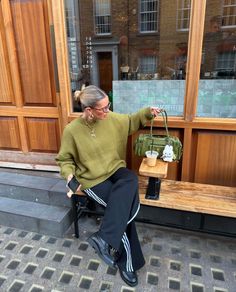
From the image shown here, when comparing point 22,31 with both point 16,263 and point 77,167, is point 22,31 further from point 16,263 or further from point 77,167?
point 16,263

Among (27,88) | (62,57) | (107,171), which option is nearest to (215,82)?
(107,171)

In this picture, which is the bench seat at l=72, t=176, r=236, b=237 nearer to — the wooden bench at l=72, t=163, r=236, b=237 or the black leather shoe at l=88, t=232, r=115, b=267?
the wooden bench at l=72, t=163, r=236, b=237

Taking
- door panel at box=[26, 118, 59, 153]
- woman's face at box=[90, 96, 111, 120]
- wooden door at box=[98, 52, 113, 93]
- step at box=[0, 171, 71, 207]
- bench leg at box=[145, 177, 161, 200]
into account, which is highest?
wooden door at box=[98, 52, 113, 93]

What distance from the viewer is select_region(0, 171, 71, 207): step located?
225 cm

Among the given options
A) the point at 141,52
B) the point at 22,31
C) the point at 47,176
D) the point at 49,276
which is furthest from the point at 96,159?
the point at 141,52

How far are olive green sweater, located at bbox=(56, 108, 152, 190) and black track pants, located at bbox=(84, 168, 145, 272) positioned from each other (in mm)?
90

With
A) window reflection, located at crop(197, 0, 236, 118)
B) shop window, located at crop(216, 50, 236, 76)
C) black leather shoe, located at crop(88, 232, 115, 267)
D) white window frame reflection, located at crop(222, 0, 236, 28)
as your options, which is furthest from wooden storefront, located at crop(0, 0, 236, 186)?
white window frame reflection, located at crop(222, 0, 236, 28)

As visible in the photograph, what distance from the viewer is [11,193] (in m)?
2.38

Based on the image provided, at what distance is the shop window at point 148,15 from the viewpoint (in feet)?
9.66

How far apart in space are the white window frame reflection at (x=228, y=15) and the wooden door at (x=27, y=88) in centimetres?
191

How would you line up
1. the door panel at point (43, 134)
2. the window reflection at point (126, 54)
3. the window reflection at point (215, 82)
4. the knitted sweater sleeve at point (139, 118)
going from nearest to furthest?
the knitted sweater sleeve at point (139, 118)
the window reflection at point (215, 82)
the window reflection at point (126, 54)
the door panel at point (43, 134)

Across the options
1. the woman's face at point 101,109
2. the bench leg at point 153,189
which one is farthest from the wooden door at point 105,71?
the bench leg at point 153,189

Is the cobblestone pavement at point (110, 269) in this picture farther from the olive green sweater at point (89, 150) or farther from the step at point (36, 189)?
the olive green sweater at point (89, 150)

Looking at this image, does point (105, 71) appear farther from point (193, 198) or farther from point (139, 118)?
point (193, 198)
